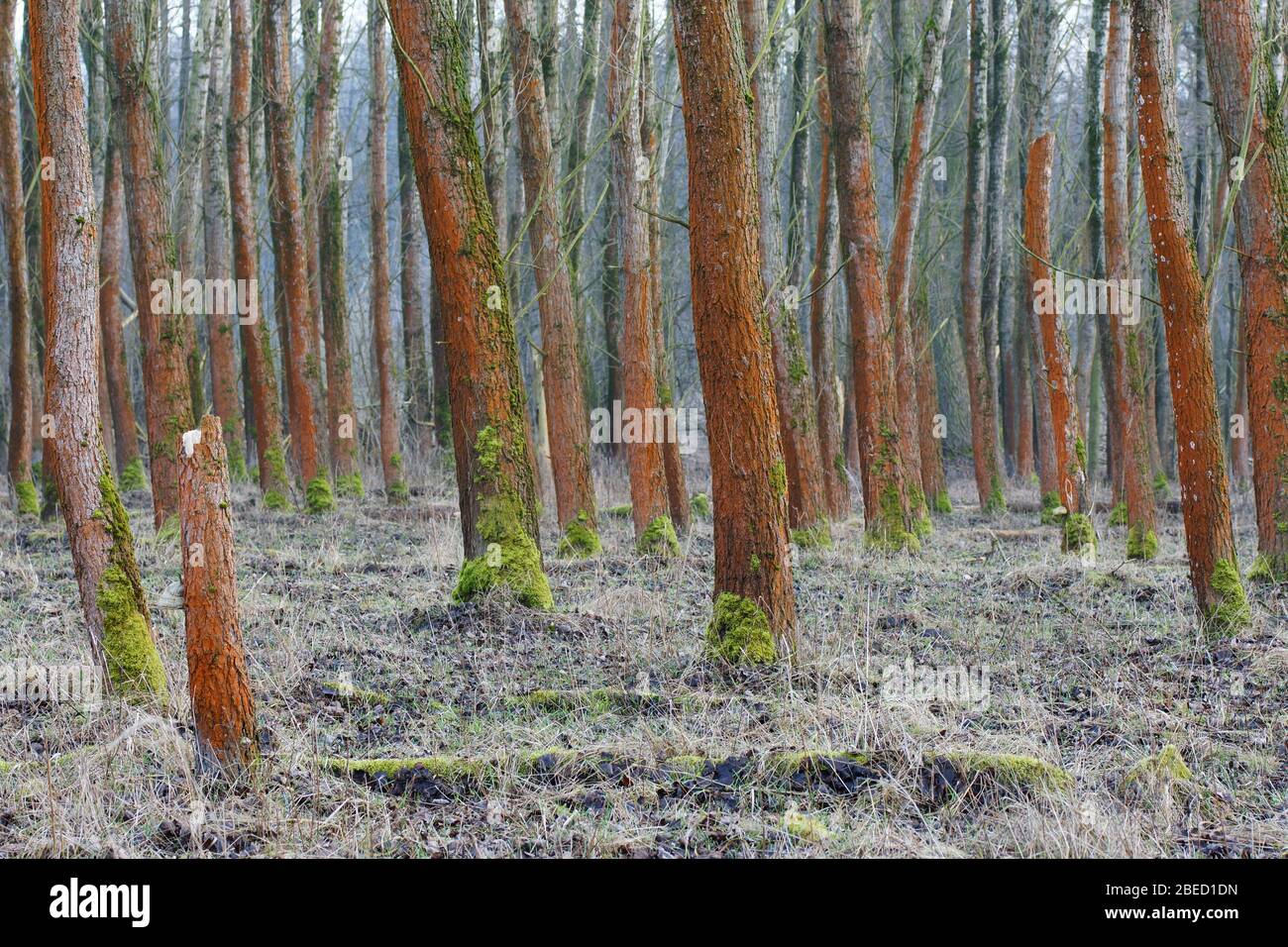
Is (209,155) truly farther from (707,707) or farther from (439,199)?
(707,707)

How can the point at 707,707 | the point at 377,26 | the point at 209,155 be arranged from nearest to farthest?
the point at 707,707
the point at 209,155
the point at 377,26

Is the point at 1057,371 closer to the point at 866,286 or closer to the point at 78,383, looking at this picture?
the point at 866,286

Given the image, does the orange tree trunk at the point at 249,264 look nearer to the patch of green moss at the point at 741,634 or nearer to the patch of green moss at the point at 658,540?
the patch of green moss at the point at 658,540

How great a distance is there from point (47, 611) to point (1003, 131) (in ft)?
42.6

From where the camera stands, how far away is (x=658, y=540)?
1088 centimetres

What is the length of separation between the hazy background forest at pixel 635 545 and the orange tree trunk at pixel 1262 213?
0.14 ft

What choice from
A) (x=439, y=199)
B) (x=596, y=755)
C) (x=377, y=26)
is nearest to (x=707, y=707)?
(x=596, y=755)

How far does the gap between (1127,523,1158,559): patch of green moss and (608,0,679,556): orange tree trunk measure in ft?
13.9

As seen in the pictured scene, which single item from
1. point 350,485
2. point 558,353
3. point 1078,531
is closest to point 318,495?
point 350,485

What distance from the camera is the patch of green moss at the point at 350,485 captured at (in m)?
17.2

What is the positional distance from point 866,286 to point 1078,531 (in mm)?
3078

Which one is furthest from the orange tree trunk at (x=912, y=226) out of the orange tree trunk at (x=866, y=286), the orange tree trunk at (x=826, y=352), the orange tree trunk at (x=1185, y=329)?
the orange tree trunk at (x=1185, y=329)
